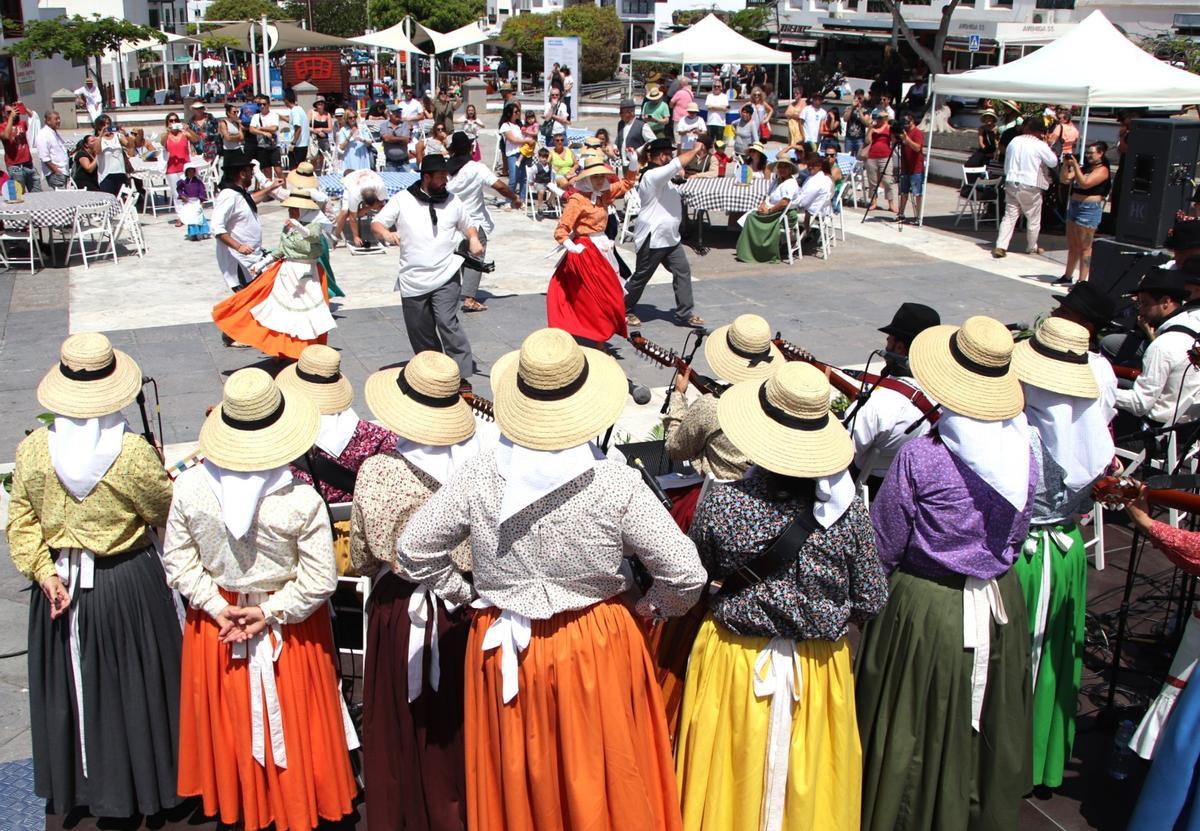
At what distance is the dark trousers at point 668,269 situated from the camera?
9.37m

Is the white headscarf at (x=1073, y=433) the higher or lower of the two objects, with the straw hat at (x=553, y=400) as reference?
lower

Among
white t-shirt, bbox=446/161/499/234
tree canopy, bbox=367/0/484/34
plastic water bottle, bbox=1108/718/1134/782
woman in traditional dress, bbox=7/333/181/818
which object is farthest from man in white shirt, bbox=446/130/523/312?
tree canopy, bbox=367/0/484/34

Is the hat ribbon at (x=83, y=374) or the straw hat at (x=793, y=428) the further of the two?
the hat ribbon at (x=83, y=374)

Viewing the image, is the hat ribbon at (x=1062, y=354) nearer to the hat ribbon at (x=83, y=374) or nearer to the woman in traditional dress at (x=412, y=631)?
the woman in traditional dress at (x=412, y=631)

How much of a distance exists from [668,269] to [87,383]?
22.0 feet

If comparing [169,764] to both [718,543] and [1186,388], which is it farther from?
[1186,388]

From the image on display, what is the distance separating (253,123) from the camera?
60.8 ft

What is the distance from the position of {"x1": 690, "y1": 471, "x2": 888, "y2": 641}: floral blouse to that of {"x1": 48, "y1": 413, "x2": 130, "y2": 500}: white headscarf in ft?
6.06

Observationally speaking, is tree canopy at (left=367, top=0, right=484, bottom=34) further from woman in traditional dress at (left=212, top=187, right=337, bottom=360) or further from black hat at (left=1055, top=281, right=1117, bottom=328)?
black hat at (left=1055, top=281, right=1117, bottom=328)

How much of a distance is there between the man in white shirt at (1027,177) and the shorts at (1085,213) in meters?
1.16

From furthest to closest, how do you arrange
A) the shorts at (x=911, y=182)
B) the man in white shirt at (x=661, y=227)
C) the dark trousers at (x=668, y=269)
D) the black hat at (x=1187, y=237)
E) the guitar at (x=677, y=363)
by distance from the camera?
the shorts at (x=911, y=182), the dark trousers at (x=668, y=269), the man in white shirt at (x=661, y=227), the black hat at (x=1187, y=237), the guitar at (x=677, y=363)

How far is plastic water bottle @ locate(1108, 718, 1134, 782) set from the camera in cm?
388

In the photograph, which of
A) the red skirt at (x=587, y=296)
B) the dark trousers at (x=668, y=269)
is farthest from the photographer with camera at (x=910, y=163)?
the red skirt at (x=587, y=296)

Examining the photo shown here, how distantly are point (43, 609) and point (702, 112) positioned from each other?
2388cm
